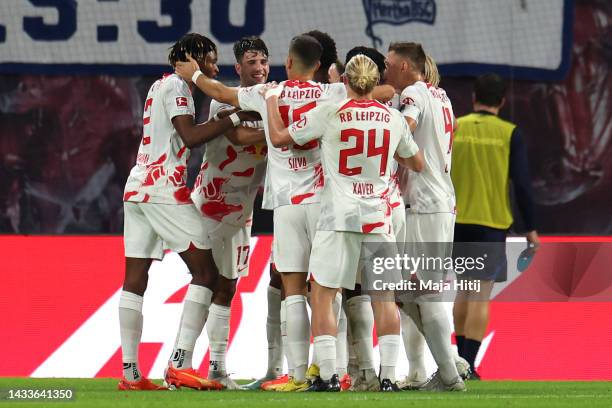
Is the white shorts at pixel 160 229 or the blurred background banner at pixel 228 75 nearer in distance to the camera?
the white shorts at pixel 160 229

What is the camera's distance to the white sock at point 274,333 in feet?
27.9

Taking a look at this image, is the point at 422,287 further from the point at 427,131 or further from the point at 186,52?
the point at 186,52

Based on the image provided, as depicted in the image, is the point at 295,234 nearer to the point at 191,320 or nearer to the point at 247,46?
the point at 191,320

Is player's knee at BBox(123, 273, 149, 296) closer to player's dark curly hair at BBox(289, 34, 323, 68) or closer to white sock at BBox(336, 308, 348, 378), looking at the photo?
white sock at BBox(336, 308, 348, 378)

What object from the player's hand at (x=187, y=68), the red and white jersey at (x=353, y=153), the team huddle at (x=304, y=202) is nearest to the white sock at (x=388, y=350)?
the team huddle at (x=304, y=202)

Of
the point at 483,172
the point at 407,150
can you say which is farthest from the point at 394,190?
the point at 483,172

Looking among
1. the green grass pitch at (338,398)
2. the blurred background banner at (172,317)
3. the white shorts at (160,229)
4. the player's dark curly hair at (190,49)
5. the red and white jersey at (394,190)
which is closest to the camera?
the green grass pitch at (338,398)

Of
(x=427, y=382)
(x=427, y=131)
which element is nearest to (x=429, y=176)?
(x=427, y=131)

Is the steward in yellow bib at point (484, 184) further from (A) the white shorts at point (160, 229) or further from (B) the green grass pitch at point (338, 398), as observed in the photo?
(A) the white shorts at point (160, 229)

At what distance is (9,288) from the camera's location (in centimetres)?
958

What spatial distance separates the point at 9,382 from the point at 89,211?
3.95 m

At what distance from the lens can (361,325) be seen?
8000mm

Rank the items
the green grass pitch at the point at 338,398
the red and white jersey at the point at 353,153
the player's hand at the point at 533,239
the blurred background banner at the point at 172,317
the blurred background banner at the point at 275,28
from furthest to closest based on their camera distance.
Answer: the blurred background banner at the point at 275,28, the blurred background banner at the point at 172,317, the player's hand at the point at 533,239, the red and white jersey at the point at 353,153, the green grass pitch at the point at 338,398

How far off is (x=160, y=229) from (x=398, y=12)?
15.8 feet
